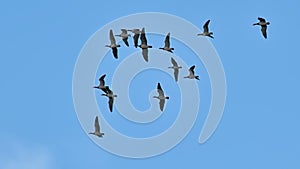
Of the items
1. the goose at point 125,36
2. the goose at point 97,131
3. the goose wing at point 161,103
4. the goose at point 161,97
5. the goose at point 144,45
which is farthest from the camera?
the goose at point 97,131

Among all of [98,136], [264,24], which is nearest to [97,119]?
[98,136]

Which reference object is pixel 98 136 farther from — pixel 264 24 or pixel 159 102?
pixel 264 24

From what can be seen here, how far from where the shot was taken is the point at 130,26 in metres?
79.8

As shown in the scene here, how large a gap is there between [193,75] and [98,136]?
4055 millimetres

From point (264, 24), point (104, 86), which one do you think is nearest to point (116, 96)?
point (104, 86)

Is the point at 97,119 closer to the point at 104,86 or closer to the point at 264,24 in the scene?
the point at 104,86

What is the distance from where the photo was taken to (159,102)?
264 feet

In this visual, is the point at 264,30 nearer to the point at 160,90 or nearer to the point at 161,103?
the point at 160,90

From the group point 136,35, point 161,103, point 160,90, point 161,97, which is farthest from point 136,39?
point 161,103

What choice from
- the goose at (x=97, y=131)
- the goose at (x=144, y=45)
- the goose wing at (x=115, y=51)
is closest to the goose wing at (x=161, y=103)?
the goose at (x=97, y=131)

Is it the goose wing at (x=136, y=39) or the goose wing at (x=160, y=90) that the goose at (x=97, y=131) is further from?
the goose wing at (x=136, y=39)

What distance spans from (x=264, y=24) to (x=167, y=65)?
18.1 feet

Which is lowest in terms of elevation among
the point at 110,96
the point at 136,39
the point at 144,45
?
the point at 110,96

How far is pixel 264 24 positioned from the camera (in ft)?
255
